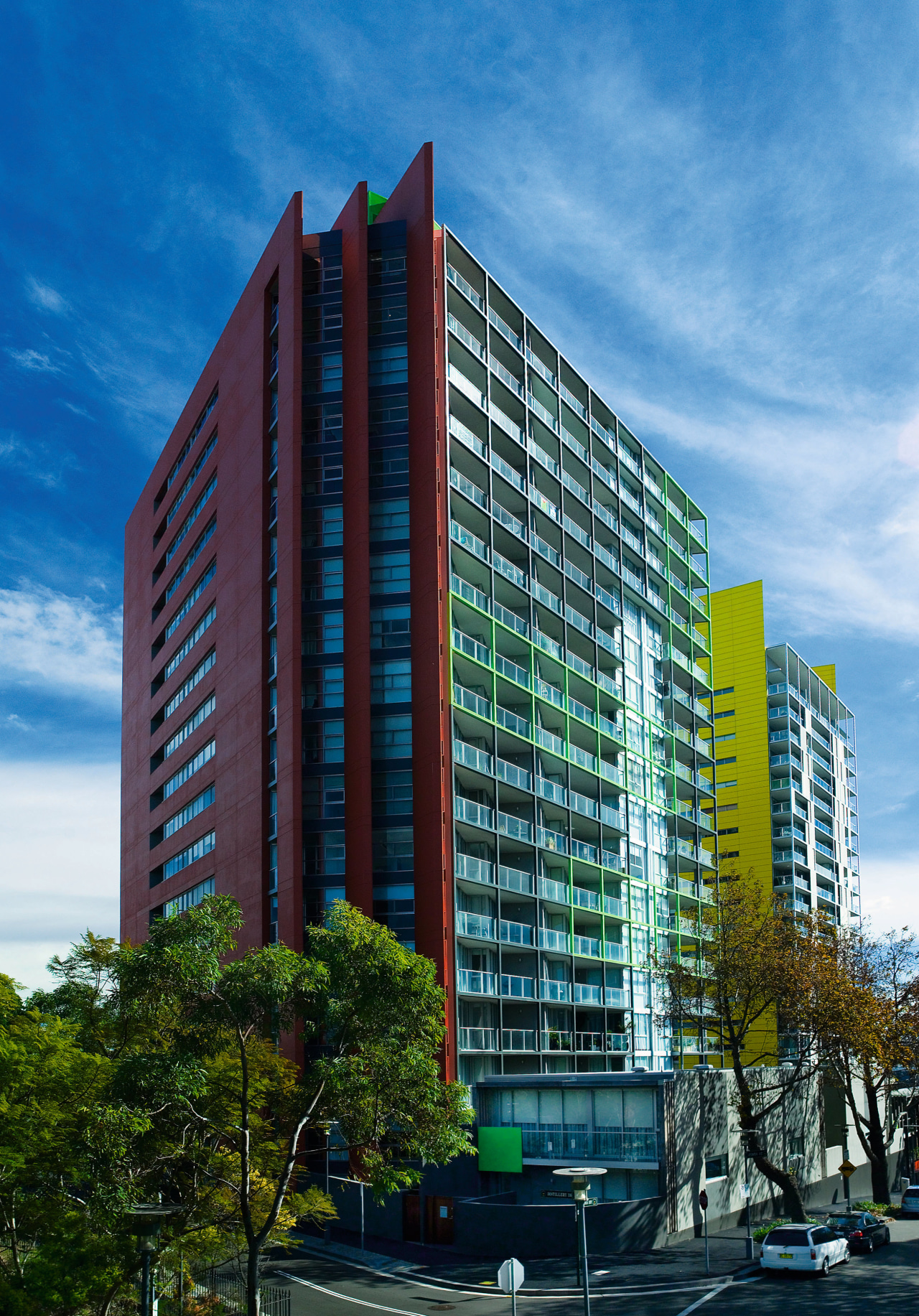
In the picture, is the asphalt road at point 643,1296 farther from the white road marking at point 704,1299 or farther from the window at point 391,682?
the window at point 391,682

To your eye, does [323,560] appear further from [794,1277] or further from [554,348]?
[794,1277]

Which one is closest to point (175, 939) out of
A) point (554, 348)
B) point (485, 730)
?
point (485, 730)

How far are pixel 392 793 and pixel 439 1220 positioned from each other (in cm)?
1878

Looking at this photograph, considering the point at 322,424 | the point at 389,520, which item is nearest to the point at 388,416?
the point at 322,424

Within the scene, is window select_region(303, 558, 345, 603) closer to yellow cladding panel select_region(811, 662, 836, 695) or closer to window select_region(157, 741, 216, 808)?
window select_region(157, 741, 216, 808)

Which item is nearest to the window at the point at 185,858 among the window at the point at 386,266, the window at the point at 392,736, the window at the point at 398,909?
the window at the point at 392,736

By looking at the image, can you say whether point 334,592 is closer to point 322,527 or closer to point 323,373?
point 322,527

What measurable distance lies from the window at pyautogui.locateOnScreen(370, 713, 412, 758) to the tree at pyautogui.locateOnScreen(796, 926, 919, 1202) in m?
21.0

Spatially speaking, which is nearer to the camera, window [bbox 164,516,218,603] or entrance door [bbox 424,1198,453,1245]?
entrance door [bbox 424,1198,453,1245]

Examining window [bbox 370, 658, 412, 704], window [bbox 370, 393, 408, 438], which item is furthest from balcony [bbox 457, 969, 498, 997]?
window [bbox 370, 393, 408, 438]

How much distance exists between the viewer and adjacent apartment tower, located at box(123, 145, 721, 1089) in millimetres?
A: 55000

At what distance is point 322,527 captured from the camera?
59781 millimetres

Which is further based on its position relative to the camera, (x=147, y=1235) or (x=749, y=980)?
(x=749, y=980)

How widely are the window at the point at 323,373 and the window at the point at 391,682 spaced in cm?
1573
